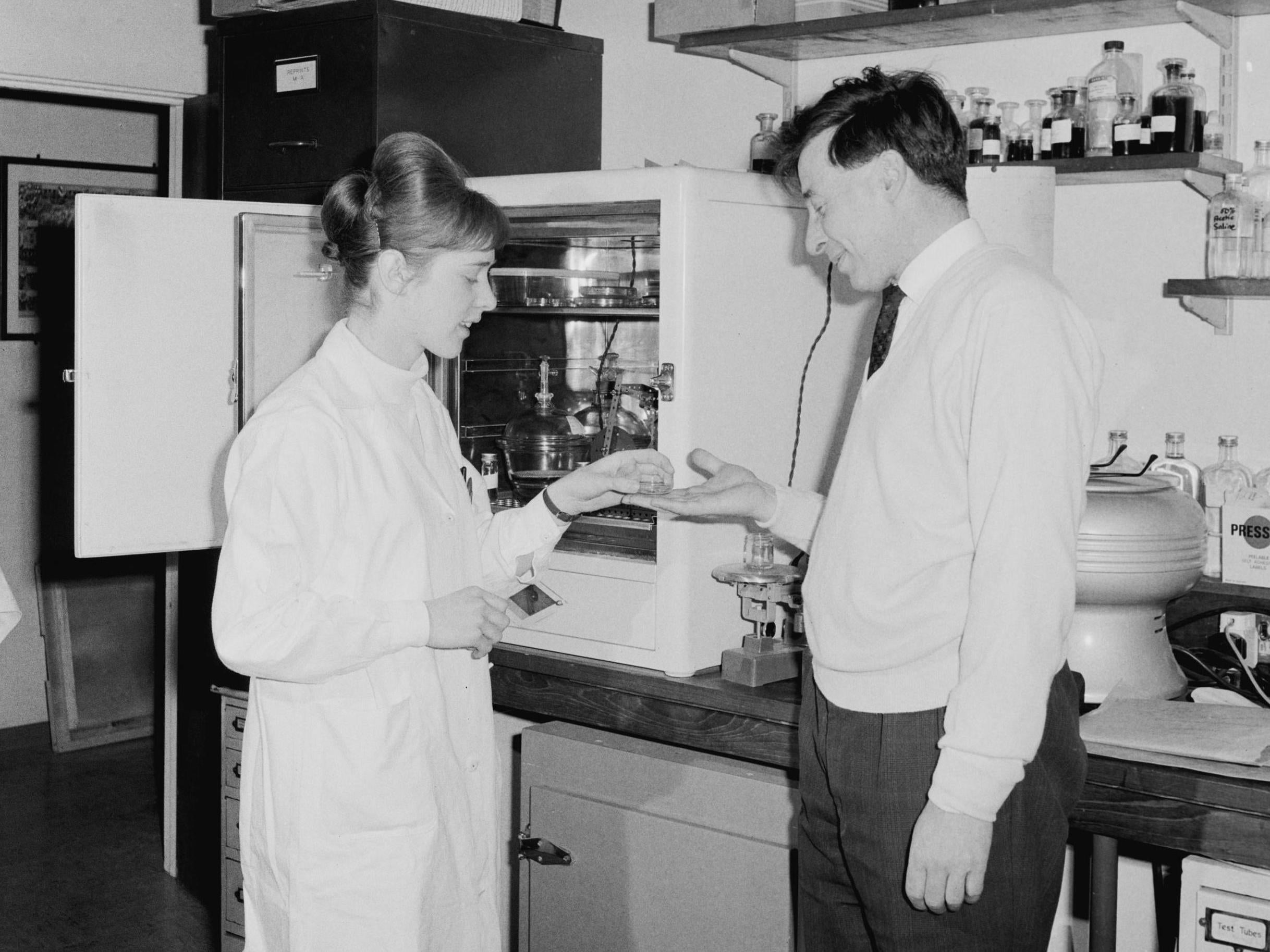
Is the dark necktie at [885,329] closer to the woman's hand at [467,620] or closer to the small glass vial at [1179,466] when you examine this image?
the woman's hand at [467,620]

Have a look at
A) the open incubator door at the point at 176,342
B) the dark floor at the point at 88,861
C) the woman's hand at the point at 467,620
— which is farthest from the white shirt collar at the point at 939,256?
the dark floor at the point at 88,861

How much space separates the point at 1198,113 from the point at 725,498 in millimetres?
1052

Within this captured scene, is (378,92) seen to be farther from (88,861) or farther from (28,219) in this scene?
(28,219)

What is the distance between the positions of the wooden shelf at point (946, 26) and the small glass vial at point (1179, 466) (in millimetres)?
686

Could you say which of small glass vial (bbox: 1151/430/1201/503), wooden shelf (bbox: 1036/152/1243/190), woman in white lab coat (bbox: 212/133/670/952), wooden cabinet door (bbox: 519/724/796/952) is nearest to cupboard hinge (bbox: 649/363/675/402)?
woman in white lab coat (bbox: 212/133/670/952)

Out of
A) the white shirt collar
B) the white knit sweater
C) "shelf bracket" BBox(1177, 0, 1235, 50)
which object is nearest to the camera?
the white knit sweater

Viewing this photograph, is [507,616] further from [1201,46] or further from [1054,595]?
[1201,46]

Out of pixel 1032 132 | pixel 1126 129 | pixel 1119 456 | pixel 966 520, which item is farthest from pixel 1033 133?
pixel 966 520

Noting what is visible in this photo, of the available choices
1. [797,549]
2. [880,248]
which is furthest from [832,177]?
[797,549]

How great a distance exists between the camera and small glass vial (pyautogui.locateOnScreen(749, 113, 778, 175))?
2.71 m

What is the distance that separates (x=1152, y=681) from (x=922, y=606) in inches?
29.9

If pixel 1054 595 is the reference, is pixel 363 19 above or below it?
above

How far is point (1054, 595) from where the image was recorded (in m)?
1.33

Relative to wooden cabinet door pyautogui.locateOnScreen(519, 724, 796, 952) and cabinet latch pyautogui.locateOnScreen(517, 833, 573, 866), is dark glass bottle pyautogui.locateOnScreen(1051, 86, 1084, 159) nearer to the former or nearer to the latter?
wooden cabinet door pyautogui.locateOnScreen(519, 724, 796, 952)
